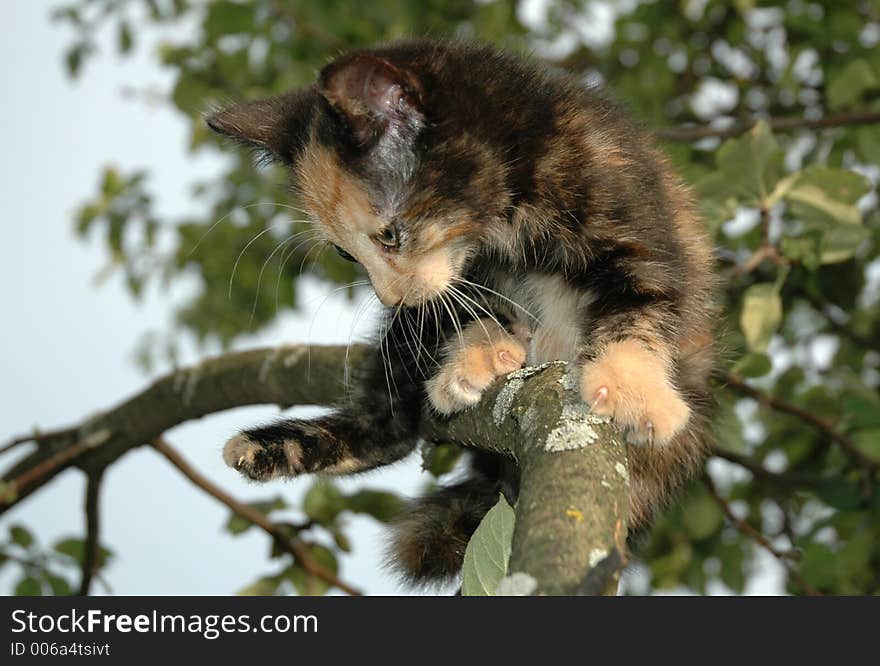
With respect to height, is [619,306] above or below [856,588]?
above

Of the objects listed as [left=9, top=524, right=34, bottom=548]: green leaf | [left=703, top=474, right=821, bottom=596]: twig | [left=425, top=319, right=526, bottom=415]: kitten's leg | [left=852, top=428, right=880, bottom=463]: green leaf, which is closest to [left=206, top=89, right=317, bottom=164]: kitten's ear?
[left=425, top=319, right=526, bottom=415]: kitten's leg

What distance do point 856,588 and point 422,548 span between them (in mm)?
2241

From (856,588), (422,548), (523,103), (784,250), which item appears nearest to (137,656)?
(422,548)

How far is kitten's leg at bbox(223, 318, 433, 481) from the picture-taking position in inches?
85.7

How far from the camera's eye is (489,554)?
1.28 m

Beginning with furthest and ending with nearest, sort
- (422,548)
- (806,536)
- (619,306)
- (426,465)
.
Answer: (806,536)
(426,465)
(422,548)
(619,306)

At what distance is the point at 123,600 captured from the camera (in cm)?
154

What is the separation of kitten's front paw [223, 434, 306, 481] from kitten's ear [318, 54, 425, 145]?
2.44ft

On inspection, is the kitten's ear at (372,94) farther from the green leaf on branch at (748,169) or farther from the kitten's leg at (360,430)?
the green leaf on branch at (748,169)

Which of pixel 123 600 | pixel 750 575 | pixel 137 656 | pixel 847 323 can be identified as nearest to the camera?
pixel 137 656

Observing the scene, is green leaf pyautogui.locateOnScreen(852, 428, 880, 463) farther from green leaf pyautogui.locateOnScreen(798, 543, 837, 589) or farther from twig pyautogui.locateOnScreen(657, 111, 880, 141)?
twig pyautogui.locateOnScreen(657, 111, 880, 141)

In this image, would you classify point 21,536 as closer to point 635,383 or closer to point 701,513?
point 635,383

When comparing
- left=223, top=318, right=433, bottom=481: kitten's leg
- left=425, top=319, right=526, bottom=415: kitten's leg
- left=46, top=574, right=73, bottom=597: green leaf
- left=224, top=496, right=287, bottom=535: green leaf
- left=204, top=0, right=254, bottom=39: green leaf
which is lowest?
left=46, top=574, right=73, bottom=597: green leaf

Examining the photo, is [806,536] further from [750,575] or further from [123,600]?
[123,600]
